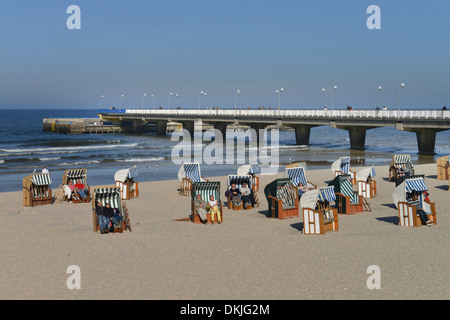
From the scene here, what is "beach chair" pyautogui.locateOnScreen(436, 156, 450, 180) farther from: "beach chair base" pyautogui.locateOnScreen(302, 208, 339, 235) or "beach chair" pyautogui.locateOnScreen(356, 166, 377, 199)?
"beach chair base" pyautogui.locateOnScreen(302, 208, 339, 235)

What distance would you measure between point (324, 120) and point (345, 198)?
110 feet

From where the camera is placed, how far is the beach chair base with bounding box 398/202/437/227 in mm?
13094

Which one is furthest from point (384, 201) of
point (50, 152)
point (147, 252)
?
point (50, 152)

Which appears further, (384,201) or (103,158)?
(103,158)

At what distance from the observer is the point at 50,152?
153ft

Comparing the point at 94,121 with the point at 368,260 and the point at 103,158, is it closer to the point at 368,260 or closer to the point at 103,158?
the point at 103,158

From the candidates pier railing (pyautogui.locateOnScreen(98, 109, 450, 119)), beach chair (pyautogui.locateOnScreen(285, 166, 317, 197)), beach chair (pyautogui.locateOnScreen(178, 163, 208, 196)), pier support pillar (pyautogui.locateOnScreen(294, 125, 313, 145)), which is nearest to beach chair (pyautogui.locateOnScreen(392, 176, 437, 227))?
beach chair (pyautogui.locateOnScreen(285, 166, 317, 197))

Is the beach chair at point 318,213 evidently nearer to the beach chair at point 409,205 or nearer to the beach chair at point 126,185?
the beach chair at point 409,205

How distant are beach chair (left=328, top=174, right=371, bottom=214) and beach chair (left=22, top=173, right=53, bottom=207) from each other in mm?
8851

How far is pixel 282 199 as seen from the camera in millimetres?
14898
